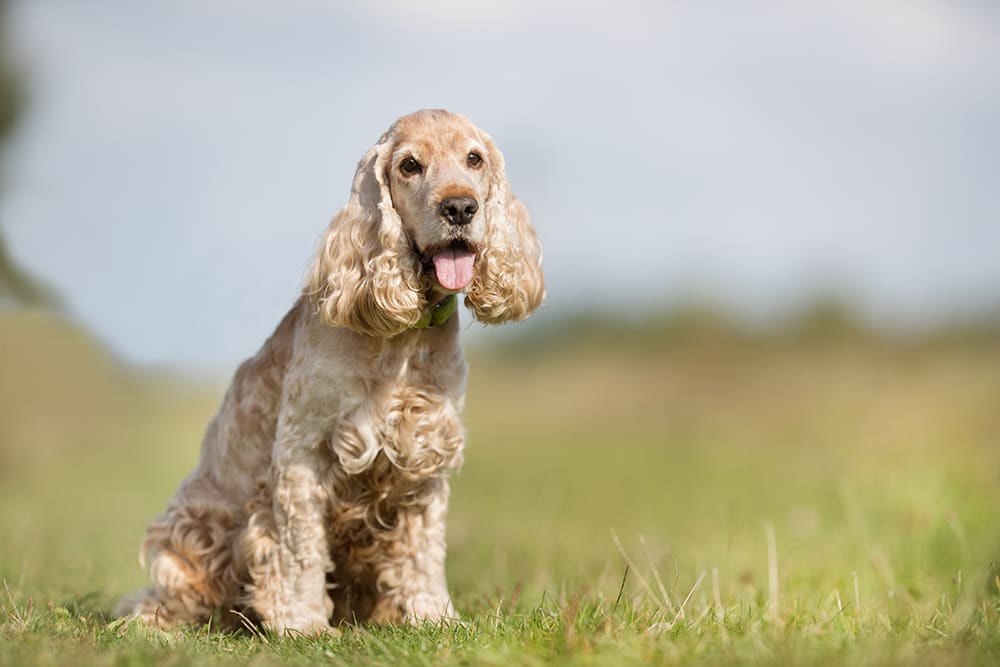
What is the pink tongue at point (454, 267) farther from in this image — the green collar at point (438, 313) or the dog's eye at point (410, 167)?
the dog's eye at point (410, 167)

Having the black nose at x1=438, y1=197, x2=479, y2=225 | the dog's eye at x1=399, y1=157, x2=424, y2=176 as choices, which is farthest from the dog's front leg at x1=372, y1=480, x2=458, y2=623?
the dog's eye at x1=399, y1=157, x2=424, y2=176

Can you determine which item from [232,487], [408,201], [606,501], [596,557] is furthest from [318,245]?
[606,501]

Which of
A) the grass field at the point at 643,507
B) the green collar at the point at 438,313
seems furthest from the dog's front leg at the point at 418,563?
the green collar at the point at 438,313

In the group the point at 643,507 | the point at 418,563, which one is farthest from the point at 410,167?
the point at 643,507

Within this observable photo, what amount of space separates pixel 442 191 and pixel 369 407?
2.94 feet

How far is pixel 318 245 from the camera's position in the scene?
4.58m

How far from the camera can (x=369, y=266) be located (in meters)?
4.29

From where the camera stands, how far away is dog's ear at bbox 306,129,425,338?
423 cm

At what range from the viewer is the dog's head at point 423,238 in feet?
13.8

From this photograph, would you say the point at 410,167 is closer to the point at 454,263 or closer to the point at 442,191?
the point at 442,191

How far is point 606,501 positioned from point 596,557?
4010 mm

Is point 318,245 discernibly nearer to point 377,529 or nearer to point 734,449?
point 377,529

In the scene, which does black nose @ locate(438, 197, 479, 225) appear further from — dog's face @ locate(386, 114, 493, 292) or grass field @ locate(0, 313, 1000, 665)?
grass field @ locate(0, 313, 1000, 665)

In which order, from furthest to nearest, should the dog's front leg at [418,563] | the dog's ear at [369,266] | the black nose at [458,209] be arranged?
the dog's front leg at [418,563] → the dog's ear at [369,266] → the black nose at [458,209]
